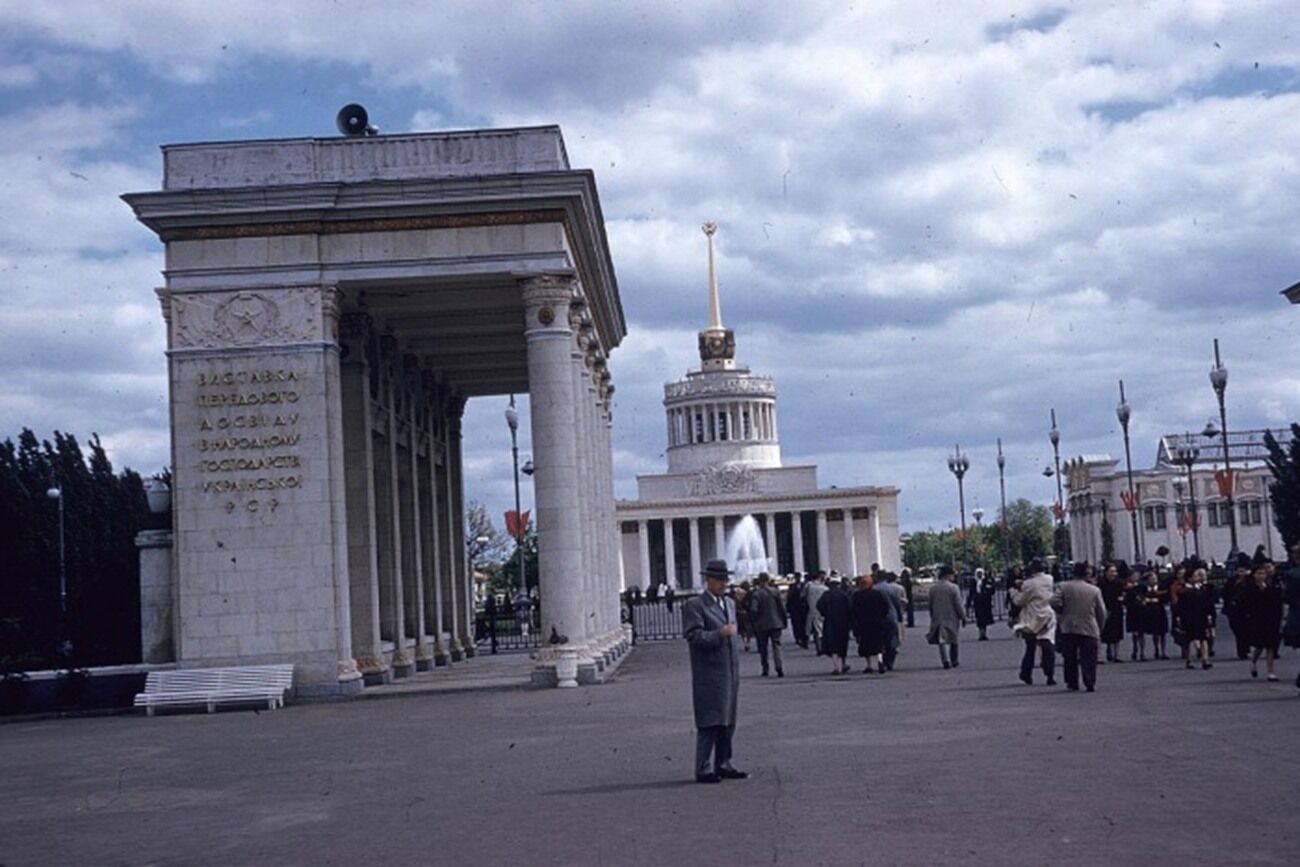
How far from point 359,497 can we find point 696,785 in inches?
727

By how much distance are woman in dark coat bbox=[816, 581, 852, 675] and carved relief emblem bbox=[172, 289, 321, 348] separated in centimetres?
996

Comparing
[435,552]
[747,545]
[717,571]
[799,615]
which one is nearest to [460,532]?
[435,552]

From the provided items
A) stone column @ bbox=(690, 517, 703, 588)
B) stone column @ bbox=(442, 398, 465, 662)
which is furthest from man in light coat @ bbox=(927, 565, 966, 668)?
stone column @ bbox=(690, 517, 703, 588)

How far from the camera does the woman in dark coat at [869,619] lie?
28.2 m

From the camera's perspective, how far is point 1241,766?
12867 millimetres

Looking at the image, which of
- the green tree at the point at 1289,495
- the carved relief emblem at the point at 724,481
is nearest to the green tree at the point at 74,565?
the green tree at the point at 1289,495

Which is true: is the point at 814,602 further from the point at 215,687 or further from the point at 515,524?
the point at 515,524

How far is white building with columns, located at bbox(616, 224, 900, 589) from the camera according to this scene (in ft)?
419

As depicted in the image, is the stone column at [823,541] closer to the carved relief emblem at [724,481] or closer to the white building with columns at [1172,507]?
the carved relief emblem at [724,481]

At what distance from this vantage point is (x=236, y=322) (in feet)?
90.6

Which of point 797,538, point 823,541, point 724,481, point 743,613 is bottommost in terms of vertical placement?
point 743,613

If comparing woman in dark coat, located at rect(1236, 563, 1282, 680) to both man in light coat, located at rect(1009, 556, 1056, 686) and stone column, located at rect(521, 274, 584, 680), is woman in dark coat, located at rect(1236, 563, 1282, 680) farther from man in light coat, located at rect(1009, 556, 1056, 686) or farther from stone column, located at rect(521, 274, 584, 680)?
stone column, located at rect(521, 274, 584, 680)

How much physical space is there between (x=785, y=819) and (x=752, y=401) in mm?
131541

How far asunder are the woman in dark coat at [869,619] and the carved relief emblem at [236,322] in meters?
10.2
